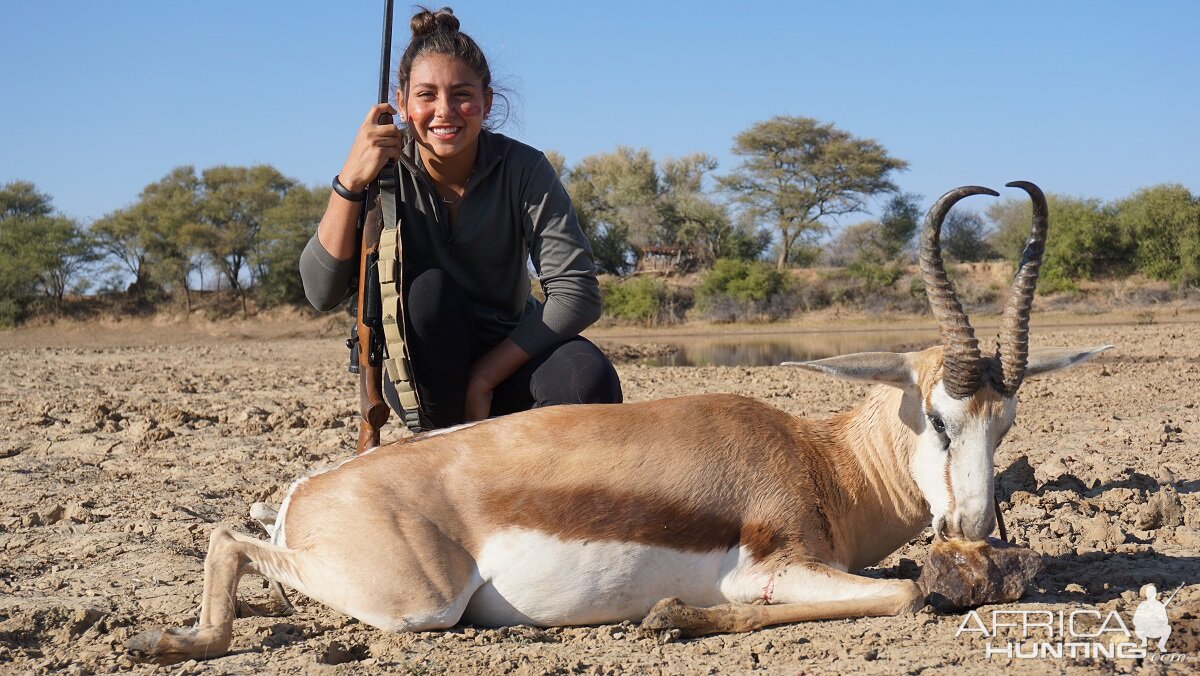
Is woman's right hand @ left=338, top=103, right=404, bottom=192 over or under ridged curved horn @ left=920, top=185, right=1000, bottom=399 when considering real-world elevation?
over

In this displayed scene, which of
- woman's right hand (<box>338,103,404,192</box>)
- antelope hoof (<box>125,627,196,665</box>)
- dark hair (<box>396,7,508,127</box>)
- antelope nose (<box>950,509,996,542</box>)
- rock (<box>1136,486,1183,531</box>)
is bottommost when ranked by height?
rock (<box>1136,486,1183,531</box>)

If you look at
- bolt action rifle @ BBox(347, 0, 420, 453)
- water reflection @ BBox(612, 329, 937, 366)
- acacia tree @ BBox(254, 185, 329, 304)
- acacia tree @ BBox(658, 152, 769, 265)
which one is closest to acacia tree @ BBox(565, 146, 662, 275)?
acacia tree @ BBox(658, 152, 769, 265)

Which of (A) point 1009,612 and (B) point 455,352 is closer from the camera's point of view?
(A) point 1009,612

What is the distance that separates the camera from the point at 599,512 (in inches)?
153

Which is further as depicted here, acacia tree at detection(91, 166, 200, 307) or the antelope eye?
acacia tree at detection(91, 166, 200, 307)

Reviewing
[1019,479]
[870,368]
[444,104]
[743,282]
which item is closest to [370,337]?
[444,104]

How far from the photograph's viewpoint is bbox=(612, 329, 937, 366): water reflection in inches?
889

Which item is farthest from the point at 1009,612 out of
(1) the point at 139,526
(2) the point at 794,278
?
(2) the point at 794,278

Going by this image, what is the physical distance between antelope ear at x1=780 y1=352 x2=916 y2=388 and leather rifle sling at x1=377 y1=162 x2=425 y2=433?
173 centimetres

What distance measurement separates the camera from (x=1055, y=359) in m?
4.46

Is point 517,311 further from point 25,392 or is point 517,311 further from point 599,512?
point 25,392

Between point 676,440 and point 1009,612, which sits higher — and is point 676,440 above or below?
above

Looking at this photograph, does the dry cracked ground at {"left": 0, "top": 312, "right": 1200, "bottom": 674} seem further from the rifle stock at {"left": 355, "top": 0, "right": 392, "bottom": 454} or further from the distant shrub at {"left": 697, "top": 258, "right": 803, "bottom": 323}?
the distant shrub at {"left": 697, "top": 258, "right": 803, "bottom": 323}

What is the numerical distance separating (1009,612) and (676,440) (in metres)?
1.35
